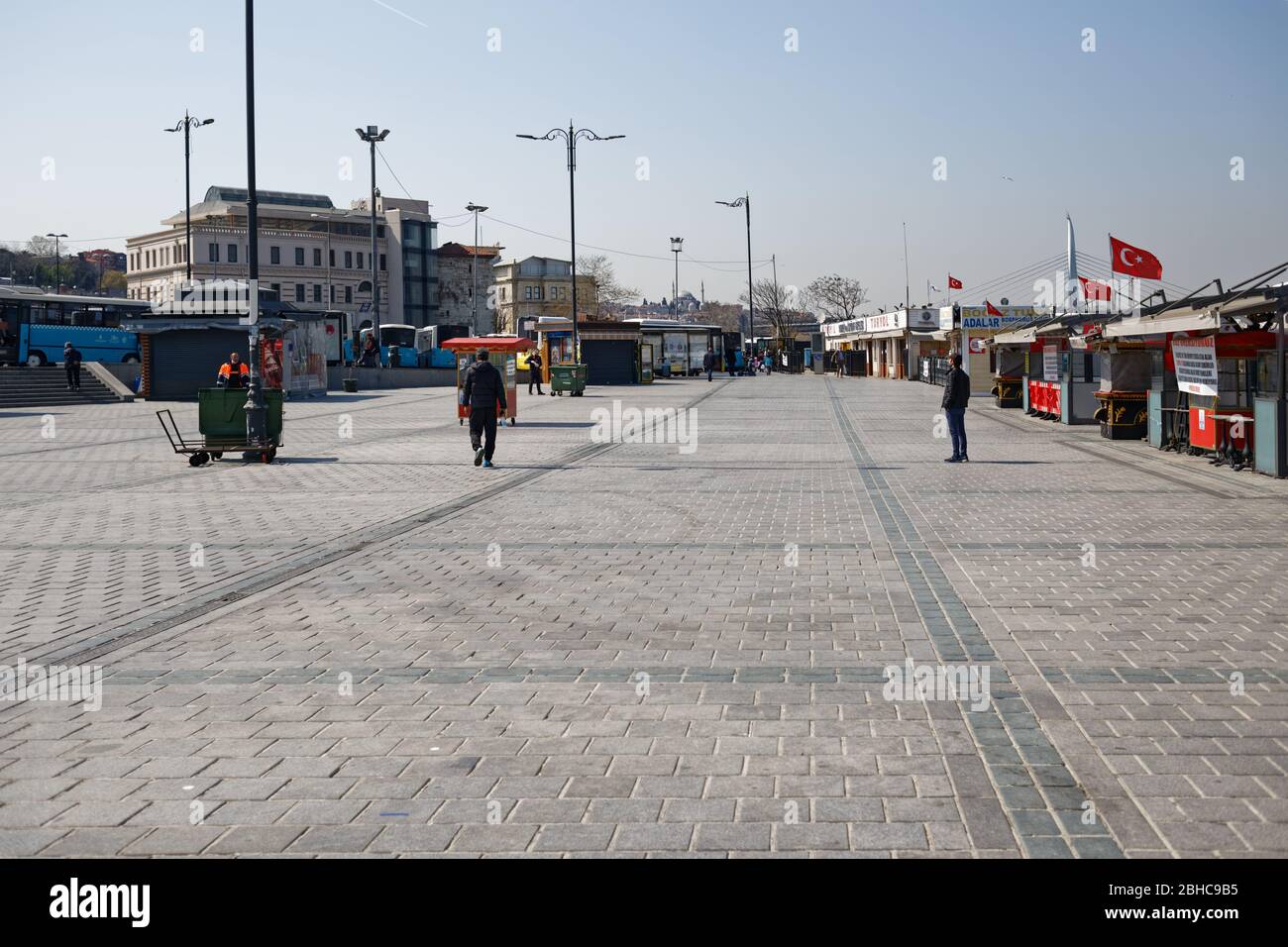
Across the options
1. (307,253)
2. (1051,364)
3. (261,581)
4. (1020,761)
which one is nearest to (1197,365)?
(1051,364)

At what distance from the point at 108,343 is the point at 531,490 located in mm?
41630

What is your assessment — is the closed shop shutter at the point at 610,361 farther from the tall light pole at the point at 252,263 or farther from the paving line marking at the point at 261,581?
the paving line marking at the point at 261,581

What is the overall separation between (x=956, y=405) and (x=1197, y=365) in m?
3.68

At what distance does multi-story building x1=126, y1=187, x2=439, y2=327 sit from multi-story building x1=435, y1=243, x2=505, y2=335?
12.5 feet

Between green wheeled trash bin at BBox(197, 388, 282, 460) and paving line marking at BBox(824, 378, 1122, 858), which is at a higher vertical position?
green wheeled trash bin at BBox(197, 388, 282, 460)

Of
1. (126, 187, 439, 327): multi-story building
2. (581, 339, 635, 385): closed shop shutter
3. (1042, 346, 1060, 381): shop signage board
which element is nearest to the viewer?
(1042, 346, 1060, 381): shop signage board

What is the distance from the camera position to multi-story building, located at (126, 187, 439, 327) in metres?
108

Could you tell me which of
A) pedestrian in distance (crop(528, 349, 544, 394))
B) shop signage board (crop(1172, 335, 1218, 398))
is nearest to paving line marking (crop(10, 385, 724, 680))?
shop signage board (crop(1172, 335, 1218, 398))

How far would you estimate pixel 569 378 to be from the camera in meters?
45.4

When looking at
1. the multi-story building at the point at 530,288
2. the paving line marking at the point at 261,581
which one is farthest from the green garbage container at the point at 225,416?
the multi-story building at the point at 530,288

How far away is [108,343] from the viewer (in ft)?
171

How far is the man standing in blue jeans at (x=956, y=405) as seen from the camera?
758 inches

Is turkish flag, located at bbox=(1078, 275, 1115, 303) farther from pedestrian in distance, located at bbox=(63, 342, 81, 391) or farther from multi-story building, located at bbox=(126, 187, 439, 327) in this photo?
multi-story building, located at bbox=(126, 187, 439, 327)
